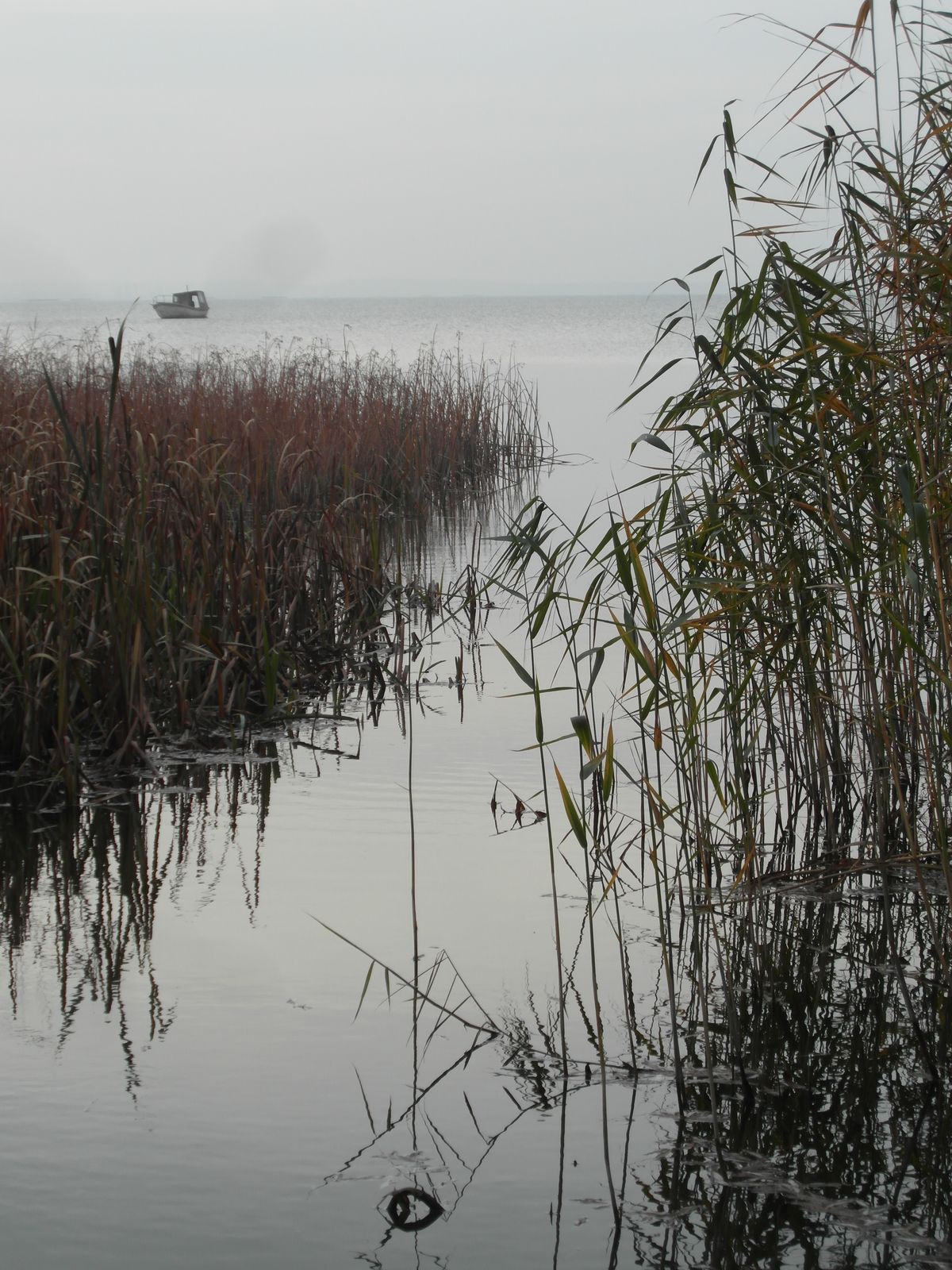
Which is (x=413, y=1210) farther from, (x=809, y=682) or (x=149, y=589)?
(x=149, y=589)

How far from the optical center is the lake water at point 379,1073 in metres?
2.06

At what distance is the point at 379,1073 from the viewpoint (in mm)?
2541

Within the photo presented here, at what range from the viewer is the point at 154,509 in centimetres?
516

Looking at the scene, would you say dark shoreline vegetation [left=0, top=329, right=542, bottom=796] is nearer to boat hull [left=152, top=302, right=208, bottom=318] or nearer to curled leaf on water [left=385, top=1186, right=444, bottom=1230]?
curled leaf on water [left=385, top=1186, right=444, bottom=1230]

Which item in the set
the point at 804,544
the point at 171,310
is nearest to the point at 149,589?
the point at 804,544

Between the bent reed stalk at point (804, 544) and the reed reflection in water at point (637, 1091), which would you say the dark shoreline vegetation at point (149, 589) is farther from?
the bent reed stalk at point (804, 544)

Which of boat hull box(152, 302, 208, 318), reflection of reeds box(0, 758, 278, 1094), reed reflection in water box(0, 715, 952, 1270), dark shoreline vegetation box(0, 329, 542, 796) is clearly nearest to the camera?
reed reflection in water box(0, 715, 952, 1270)

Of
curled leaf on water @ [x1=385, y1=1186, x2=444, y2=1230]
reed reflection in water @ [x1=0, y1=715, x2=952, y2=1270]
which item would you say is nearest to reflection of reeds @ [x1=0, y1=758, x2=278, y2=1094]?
reed reflection in water @ [x1=0, y1=715, x2=952, y2=1270]

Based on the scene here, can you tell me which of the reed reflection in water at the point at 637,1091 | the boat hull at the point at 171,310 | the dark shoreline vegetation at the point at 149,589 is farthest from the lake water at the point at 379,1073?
the boat hull at the point at 171,310

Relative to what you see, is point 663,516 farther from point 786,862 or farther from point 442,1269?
point 442,1269

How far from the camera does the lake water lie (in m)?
2.06

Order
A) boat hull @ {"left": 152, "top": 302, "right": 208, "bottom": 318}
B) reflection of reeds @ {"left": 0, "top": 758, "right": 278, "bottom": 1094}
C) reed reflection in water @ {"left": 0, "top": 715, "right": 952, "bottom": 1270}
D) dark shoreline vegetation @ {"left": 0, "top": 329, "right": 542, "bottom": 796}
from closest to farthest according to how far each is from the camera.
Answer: reed reflection in water @ {"left": 0, "top": 715, "right": 952, "bottom": 1270} → reflection of reeds @ {"left": 0, "top": 758, "right": 278, "bottom": 1094} → dark shoreline vegetation @ {"left": 0, "top": 329, "right": 542, "bottom": 796} → boat hull @ {"left": 152, "top": 302, "right": 208, "bottom": 318}

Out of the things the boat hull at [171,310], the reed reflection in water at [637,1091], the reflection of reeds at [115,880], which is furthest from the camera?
the boat hull at [171,310]

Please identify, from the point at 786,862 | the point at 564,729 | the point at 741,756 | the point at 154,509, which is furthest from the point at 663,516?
the point at 154,509
